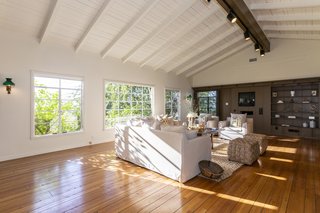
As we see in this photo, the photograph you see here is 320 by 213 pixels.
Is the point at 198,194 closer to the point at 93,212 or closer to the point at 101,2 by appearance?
the point at 93,212

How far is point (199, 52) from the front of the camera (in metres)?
7.36

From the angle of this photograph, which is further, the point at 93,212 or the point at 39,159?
the point at 39,159

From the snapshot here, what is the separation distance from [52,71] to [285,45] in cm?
871

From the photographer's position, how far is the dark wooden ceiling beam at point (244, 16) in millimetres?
4000

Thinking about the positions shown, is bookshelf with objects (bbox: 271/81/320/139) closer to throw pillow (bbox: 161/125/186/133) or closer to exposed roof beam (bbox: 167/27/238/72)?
exposed roof beam (bbox: 167/27/238/72)

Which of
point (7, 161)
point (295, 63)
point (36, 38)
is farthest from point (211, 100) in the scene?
point (7, 161)

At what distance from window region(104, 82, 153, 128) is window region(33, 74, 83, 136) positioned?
104cm

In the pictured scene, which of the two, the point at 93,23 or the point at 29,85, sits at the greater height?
the point at 93,23

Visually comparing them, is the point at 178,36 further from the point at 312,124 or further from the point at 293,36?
the point at 312,124

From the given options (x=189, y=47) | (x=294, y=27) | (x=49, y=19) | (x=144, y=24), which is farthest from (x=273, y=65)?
(x=49, y=19)

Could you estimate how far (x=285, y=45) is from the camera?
7645 mm

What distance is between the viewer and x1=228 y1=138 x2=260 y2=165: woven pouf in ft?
13.1

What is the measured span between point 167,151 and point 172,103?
247 inches

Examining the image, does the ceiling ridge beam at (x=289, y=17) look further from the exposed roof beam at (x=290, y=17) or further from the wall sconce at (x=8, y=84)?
the wall sconce at (x=8, y=84)
